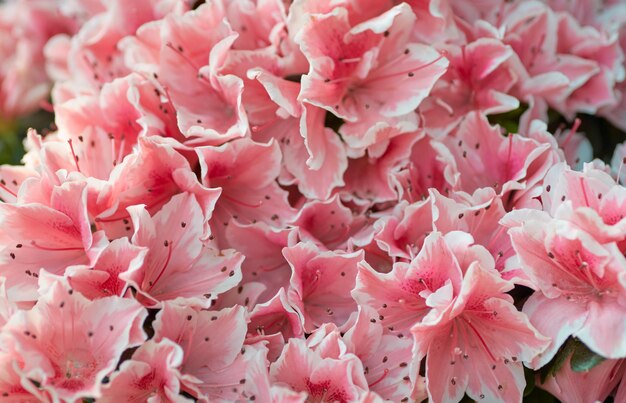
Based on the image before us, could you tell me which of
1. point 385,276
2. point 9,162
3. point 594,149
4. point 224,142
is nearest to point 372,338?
point 385,276

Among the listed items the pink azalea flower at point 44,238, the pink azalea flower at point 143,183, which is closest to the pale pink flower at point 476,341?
the pink azalea flower at point 143,183

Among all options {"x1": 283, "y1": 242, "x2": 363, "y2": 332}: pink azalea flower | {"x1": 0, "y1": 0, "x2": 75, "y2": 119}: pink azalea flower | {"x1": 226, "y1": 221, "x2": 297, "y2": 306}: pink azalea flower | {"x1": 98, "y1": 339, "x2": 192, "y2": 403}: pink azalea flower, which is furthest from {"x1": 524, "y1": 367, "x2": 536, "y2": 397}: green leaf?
{"x1": 0, "y1": 0, "x2": 75, "y2": 119}: pink azalea flower

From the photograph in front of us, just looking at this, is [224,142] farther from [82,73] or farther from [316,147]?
[82,73]

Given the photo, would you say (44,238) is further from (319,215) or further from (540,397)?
(540,397)

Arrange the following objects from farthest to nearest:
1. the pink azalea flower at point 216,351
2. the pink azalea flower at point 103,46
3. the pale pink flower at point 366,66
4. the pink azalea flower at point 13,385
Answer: the pink azalea flower at point 103,46 < the pale pink flower at point 366,66 < the pink azalea flower at point 216,351 < the pink azalea flower at point 13,385

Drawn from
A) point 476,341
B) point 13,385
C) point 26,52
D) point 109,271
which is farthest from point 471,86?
point 26,52

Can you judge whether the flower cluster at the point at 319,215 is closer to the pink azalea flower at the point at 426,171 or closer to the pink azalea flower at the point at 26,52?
the pink azalea flower at the point at 426,171
